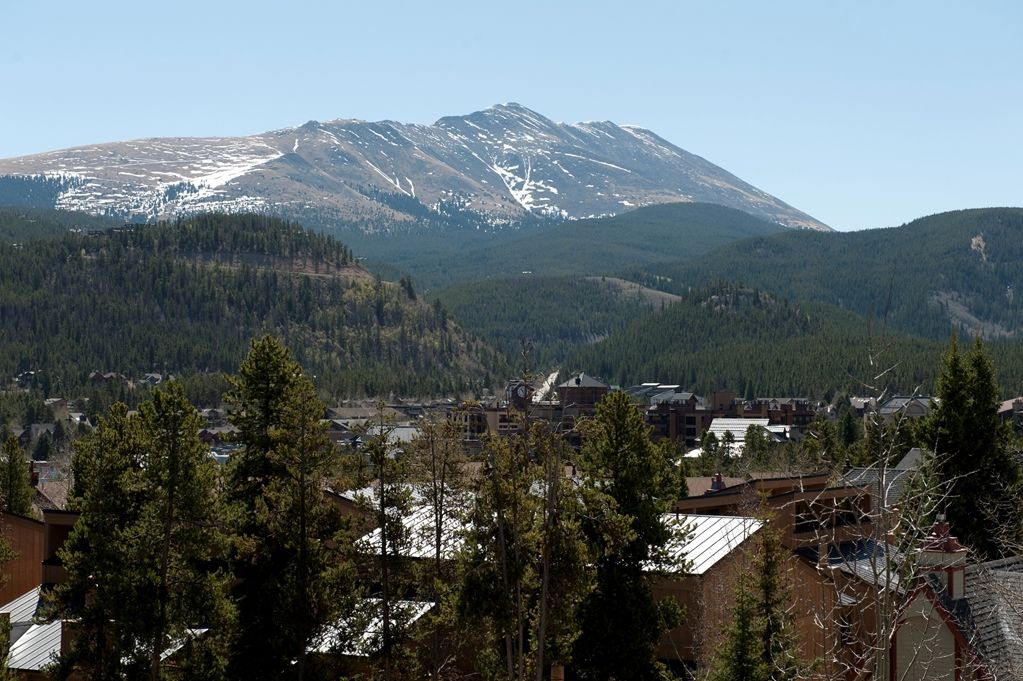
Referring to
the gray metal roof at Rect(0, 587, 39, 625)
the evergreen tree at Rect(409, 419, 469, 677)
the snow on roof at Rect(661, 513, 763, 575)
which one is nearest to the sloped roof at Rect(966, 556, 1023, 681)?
the snow on roof at Rect(661, 513, 763, 575)

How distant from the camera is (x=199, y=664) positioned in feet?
117

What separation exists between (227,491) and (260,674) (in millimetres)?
5100

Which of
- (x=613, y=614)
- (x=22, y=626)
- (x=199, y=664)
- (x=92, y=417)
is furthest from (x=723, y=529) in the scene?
(x=92, y=417)

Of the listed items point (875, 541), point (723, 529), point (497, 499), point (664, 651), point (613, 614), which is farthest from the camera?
point (723, 529)

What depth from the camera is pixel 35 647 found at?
43.7 m

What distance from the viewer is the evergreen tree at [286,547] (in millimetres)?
34875

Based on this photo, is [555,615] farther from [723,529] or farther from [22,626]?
[22,626]

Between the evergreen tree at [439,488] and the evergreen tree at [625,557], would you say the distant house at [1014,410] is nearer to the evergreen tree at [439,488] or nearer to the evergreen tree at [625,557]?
the evergreen tree at [625,557]

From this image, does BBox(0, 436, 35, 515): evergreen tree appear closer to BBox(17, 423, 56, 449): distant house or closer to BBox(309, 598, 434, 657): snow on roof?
BBox(309, 598, 434, 657): snow on roof

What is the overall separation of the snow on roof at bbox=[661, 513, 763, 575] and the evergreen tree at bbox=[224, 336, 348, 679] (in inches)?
357

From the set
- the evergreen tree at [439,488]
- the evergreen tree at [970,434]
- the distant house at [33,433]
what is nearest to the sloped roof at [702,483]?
the evergreen tree at [970,434]

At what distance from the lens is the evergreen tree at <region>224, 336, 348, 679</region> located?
114 ft

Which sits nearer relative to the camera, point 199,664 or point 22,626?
point 199,664

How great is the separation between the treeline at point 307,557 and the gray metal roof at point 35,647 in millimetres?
5828
